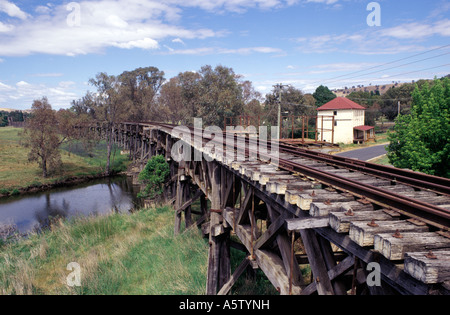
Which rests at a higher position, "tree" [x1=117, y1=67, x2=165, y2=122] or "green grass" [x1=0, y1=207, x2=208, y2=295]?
"tree" [x1=117, y1=67, x2=165, y2=122]

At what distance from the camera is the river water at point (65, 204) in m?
18.5

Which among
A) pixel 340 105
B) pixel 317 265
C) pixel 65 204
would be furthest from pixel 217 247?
pixel 340 105

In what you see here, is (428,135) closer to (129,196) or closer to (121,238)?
(121,238)

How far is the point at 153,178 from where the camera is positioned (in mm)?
17047

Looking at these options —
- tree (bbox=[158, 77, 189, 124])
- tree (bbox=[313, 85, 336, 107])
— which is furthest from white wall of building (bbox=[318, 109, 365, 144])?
tree (bbox=[158, 77, 189, 124])

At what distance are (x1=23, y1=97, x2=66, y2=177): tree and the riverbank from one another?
1.17 meters

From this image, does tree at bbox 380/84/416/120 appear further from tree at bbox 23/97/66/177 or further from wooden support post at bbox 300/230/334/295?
wooden support post at bbox 300/230/334/295

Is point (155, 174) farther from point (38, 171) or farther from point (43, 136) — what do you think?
point (38, 171)

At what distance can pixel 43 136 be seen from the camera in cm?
2967

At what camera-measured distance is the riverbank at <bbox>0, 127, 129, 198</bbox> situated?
2648 cm

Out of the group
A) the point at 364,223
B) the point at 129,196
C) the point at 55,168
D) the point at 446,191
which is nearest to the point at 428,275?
the point at 364,223

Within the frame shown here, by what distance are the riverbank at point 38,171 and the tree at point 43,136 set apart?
3.83 feet

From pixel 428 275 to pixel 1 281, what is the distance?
11.0m

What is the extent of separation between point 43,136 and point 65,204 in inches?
451
